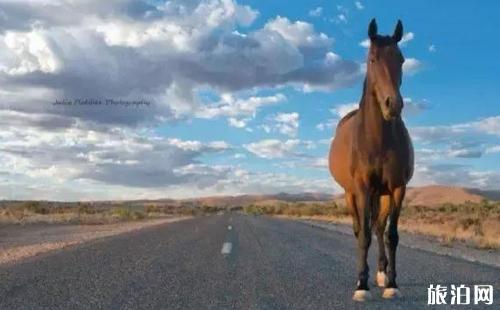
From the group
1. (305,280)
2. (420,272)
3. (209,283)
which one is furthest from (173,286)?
(420,272)

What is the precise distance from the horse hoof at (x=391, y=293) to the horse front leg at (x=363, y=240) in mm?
249

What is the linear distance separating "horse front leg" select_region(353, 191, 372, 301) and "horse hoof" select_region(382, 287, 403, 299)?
0.82ft

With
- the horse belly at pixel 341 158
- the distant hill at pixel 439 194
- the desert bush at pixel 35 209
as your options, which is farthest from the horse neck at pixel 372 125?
the distant hill at pixel 439 194

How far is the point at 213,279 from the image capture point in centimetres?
936

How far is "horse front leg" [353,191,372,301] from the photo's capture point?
24.7 ft

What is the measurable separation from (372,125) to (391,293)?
1.88 m

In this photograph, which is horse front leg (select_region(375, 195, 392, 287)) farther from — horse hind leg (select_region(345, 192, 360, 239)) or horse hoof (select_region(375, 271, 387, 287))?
horse hind leg (select_region(345, 192, 360, 239))

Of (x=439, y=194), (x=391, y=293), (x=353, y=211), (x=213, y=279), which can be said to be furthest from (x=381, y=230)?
(x=439, y=194)

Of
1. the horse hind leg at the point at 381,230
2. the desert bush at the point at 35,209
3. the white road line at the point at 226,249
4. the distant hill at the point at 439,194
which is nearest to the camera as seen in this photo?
the horse hind leg at the point at 381,230

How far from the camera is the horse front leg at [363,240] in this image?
7.54 metres

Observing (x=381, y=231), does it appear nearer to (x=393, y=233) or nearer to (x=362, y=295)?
(x=393, y=233)

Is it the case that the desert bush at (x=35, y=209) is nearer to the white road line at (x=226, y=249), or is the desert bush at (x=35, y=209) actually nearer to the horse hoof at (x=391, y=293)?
the white road line at (x=226, y=249)

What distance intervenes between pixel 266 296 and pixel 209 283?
1469 millimetres

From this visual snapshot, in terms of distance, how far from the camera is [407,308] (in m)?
6.91
